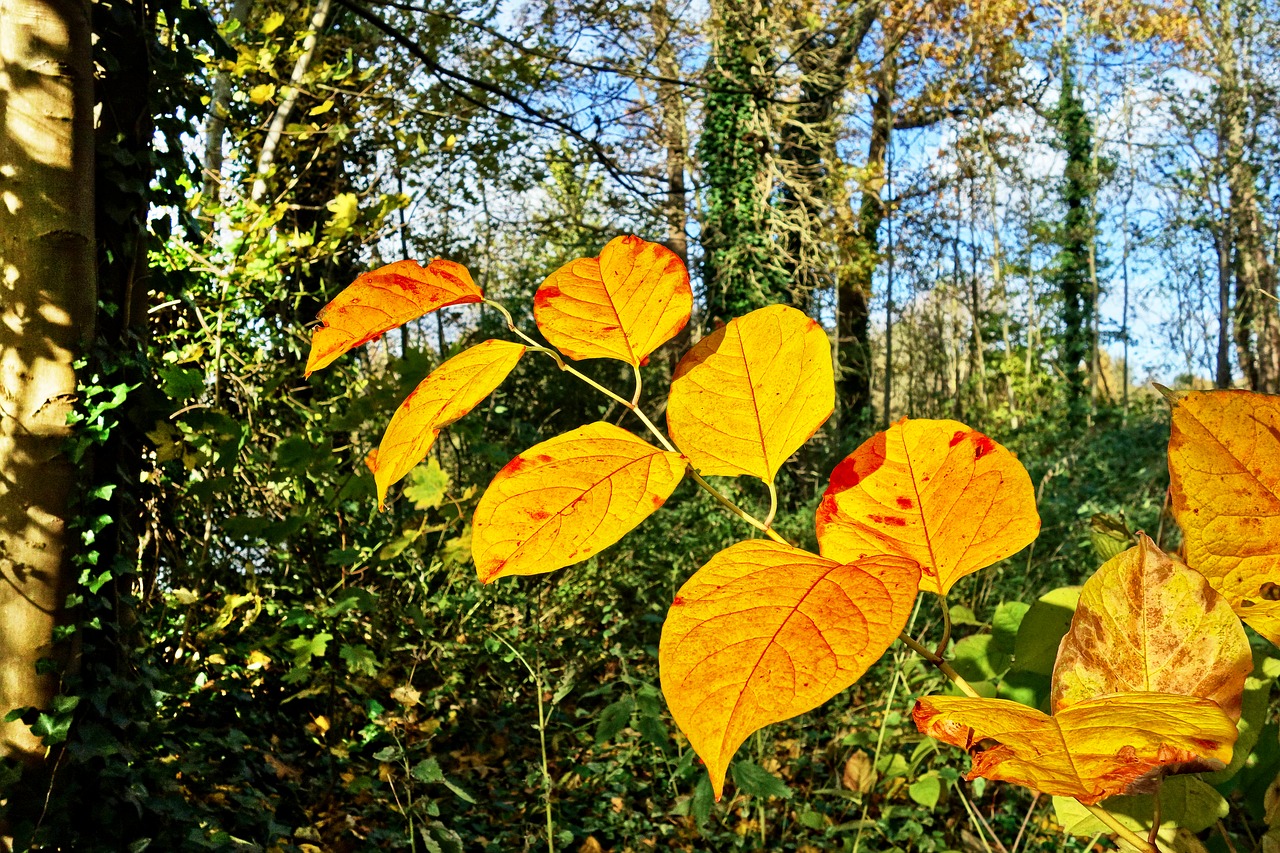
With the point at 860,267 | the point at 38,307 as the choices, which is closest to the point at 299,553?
the point at 38,307

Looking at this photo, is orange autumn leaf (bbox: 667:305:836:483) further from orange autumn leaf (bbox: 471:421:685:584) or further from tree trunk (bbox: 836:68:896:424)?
tree trunk (bbox: 836:68:896:424)

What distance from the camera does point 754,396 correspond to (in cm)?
32

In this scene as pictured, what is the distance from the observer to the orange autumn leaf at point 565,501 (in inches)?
11.2

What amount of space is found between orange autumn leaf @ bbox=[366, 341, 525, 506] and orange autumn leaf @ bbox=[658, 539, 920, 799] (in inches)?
4.6

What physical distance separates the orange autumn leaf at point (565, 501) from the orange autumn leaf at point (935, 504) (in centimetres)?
6

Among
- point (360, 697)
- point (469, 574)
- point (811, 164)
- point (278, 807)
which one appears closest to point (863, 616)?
point (278, 807)

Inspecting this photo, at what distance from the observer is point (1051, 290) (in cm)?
1631

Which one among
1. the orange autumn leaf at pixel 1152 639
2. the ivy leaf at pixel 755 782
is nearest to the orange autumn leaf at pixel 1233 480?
the orange autumn leaf at pixel 1152 639

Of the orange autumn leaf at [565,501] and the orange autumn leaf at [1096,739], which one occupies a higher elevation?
the orange autumn leaf at [565,501]

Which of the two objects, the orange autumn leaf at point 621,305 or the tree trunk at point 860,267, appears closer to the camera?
the orange autumn leaf at point 621,305

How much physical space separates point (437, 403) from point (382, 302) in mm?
59

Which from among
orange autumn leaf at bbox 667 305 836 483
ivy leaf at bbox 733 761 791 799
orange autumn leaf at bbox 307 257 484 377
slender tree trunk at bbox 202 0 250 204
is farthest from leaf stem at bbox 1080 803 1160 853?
slender tree trunk at bbox 202 0 250 204

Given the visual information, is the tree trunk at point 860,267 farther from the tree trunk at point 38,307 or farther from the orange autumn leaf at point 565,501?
the orange autumn leaf at point 565,501

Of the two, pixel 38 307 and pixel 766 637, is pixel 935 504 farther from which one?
pixel 38 307
